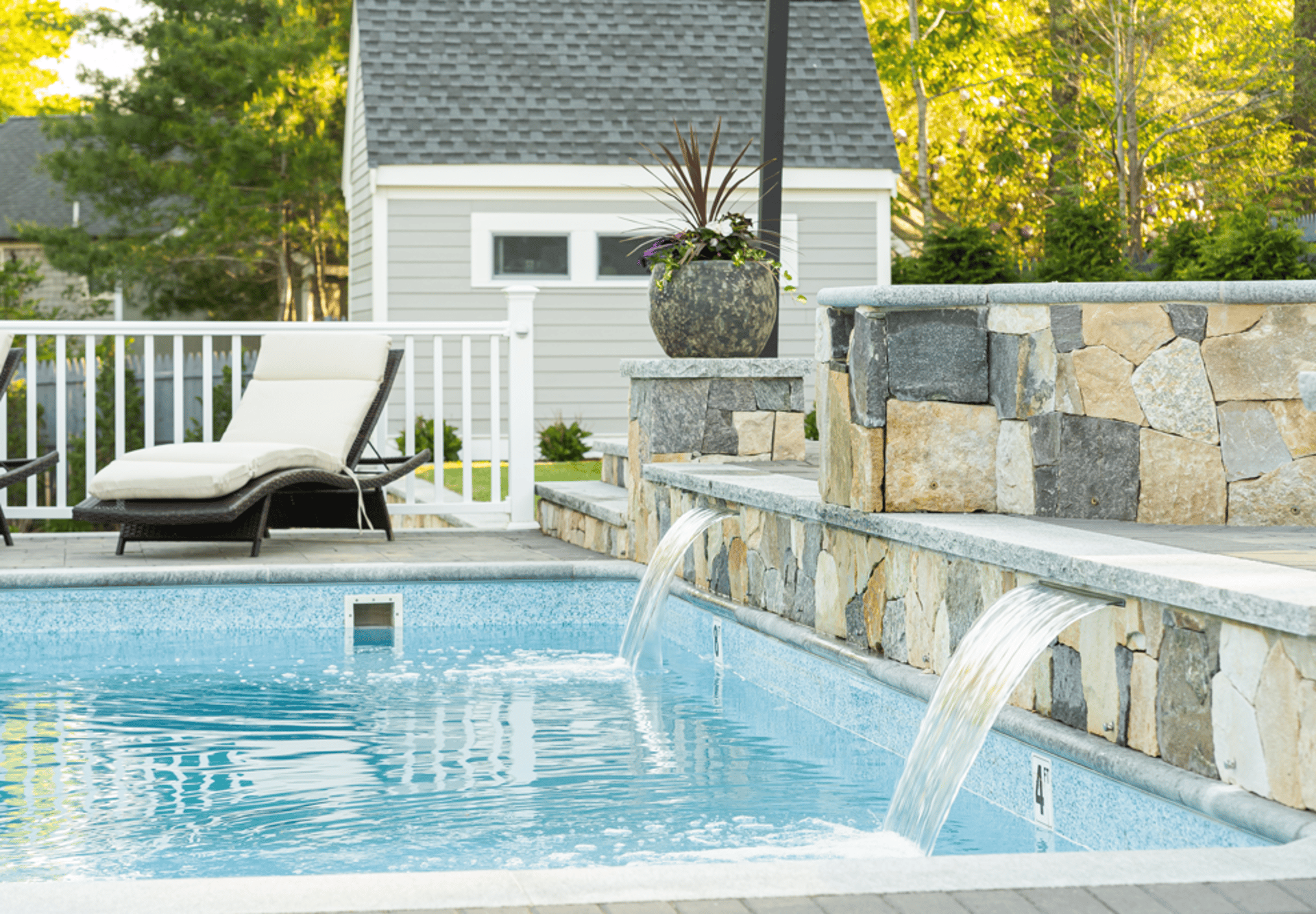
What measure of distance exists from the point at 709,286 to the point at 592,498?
4.47 ft

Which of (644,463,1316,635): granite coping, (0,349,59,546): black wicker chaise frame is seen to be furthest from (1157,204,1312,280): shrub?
(0,349,59,546): black wicker chaise frame

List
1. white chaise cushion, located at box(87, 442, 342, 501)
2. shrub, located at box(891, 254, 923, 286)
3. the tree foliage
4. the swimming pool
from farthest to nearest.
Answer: the tree foliage, shrub, located at box(891, 254, 923, 286), white chaise cushion, located at box(87, 442, 342, 501), the swimming pool

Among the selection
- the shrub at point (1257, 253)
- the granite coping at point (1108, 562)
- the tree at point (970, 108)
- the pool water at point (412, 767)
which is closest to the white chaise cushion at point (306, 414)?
the pool water at point (412, 767)

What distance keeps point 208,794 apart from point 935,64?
17652 millimetres

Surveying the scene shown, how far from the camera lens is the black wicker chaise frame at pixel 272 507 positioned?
6.18 meters

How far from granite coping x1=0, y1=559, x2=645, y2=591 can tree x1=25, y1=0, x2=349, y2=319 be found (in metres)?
13.7

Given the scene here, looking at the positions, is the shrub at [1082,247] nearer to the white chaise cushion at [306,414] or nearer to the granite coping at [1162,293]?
the white chaise cushion at [306,414]

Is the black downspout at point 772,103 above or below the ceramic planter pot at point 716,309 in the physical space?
above

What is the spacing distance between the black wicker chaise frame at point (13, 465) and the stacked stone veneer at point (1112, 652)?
3.31m

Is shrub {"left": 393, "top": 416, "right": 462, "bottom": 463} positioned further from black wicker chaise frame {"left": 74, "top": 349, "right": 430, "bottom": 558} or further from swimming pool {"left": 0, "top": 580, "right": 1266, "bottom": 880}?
swimming pool {"left": 0, "top": 580, "right": 1266, "bottom": 880}

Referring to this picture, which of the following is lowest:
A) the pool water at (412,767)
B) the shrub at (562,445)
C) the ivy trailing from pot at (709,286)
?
the pool water at (412,767)

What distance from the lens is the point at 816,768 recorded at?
13.1ft

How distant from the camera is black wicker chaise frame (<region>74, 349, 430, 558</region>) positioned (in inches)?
243

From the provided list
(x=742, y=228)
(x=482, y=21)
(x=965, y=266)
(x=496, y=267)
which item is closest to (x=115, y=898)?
(x=742, y=228)
